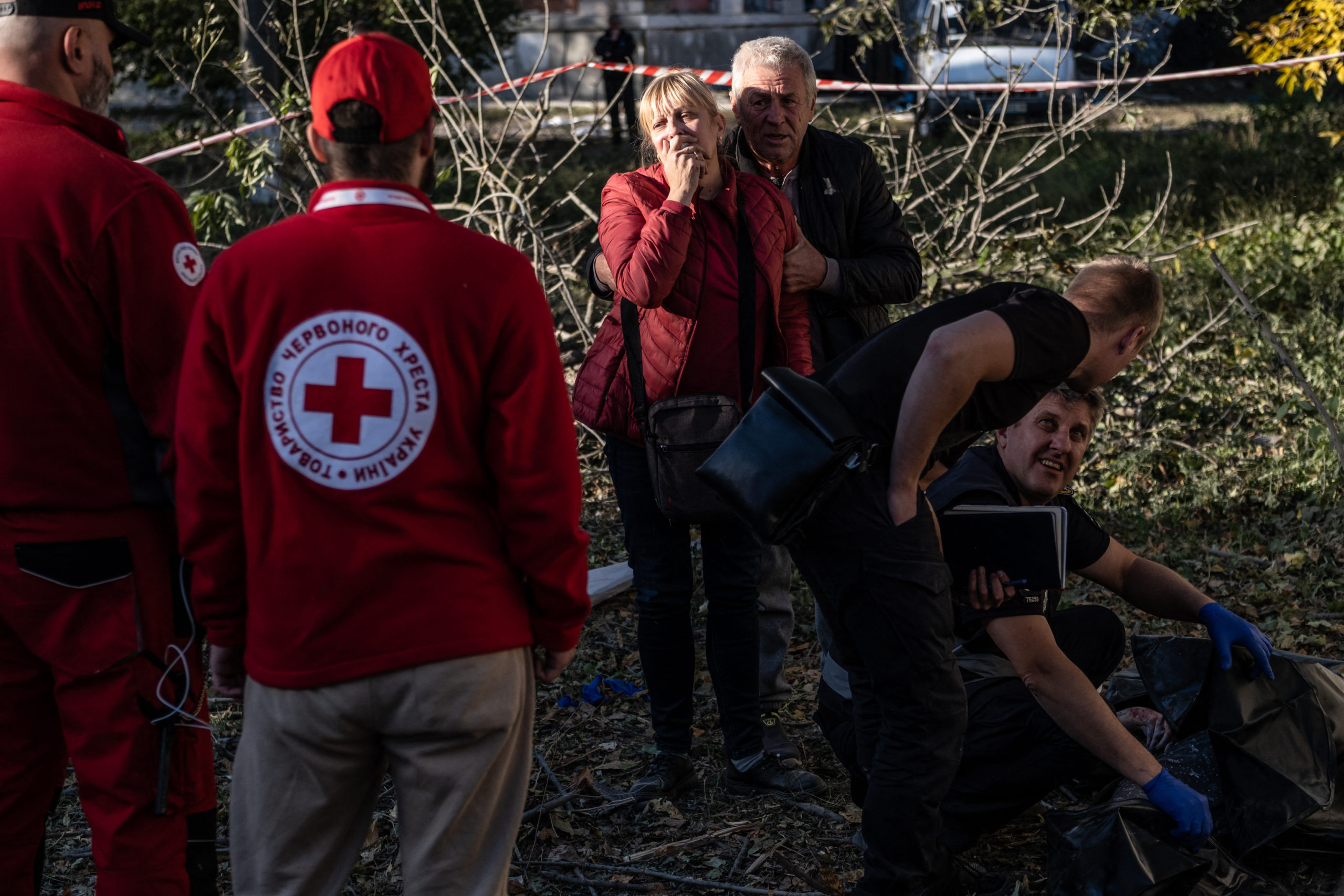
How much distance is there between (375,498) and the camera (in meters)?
1.77

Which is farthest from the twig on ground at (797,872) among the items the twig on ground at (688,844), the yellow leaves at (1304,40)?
the yellow leaves at (1304,40)

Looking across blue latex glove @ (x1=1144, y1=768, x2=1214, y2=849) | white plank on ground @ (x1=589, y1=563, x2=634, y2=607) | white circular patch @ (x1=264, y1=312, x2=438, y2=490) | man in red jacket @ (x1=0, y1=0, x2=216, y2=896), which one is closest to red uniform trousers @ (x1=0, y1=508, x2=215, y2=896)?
man in red jacket @ (x1=0, y1=0, x2=216, y2=896)

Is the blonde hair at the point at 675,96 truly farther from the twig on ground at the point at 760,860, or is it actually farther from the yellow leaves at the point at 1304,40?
the yellow leaves at the point at 1304,40

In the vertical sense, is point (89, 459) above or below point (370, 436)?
below

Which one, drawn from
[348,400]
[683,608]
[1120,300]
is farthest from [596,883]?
[1120,300]

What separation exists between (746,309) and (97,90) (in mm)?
1561

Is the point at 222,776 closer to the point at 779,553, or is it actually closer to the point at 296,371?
the point at 779,553

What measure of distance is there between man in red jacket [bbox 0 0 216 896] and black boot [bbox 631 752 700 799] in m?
1.39

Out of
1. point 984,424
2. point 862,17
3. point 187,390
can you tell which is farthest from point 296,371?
point 862,17

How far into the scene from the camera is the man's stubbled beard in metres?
2.25

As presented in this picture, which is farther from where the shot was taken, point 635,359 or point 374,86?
point 635,359

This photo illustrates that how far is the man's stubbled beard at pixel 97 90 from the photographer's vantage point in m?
2.25

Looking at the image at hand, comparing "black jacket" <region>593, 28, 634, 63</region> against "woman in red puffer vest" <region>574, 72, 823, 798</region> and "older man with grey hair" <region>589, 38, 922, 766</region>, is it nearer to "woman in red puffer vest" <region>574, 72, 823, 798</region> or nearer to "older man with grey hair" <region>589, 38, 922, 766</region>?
"older man with grey hair" <region>589, 38, 922, 766</region>

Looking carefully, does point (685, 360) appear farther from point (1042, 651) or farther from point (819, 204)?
point (1042, 651)
